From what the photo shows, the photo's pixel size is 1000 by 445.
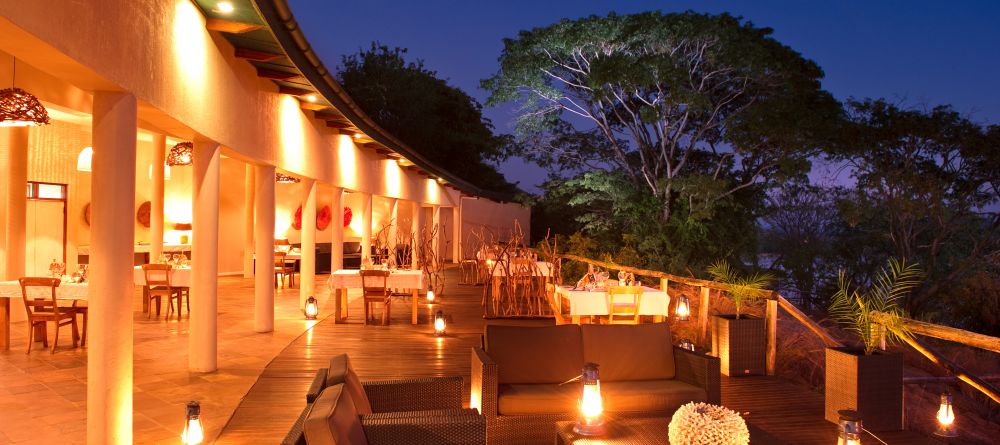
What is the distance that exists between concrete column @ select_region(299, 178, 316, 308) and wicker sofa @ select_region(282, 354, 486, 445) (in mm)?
6997

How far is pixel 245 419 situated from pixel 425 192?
14.7 m

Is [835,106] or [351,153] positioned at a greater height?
[835,106]

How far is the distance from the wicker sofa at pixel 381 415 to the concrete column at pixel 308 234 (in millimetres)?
6997

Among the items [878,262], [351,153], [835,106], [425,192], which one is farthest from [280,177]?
[878,262]

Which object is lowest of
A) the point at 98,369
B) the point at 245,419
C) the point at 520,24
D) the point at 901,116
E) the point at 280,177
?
the point at 245,419

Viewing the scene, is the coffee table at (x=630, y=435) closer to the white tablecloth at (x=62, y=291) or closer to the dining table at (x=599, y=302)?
the dining table at (x=599, y=302)

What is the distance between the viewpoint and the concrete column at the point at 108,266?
4.12 metres

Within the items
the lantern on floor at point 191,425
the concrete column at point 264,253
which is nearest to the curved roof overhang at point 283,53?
the concrete column at point 264,253

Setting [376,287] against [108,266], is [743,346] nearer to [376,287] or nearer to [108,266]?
[376,287]

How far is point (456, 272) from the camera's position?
19.2 metres

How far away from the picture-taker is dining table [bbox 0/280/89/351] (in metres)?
7.24

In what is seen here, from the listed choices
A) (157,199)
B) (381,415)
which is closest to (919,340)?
(381,415)

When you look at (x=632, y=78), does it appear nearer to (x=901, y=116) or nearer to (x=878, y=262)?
(x=901, y=116)

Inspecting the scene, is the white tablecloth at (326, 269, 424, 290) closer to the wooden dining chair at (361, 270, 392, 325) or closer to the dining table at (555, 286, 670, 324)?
the wooden dining chair at (361, 270, 392, 325)
